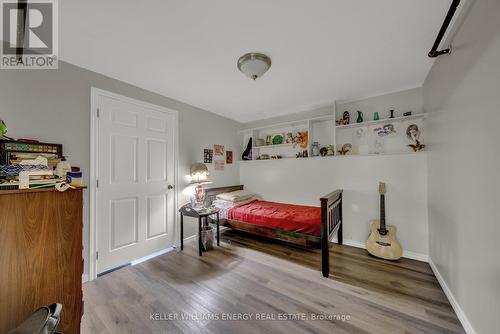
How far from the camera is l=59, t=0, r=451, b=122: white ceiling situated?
131cm

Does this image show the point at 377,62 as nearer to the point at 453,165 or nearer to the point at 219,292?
the point at 453,165

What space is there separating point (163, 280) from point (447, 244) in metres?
2.84

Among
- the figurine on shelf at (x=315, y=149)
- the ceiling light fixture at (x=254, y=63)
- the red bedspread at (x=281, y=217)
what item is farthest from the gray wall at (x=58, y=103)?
the figurine on shelf at (x=315, y=149)

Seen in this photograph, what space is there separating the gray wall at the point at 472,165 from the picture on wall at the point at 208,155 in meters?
3.07

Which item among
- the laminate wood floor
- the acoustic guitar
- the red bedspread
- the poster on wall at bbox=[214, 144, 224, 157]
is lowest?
the laminate wood floor

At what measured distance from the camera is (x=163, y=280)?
2.02 metres

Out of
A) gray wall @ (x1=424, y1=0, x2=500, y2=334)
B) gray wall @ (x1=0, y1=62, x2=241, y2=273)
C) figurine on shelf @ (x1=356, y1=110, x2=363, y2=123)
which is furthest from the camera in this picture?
figurine on shelf @ (x1=356, y1=110, x2=363, y2=123)

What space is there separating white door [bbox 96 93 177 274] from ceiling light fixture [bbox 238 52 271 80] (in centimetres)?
149

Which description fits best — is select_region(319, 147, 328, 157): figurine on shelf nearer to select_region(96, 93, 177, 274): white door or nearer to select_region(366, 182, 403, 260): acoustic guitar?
select_region(366, 182, 403, 260): acoustic guitar

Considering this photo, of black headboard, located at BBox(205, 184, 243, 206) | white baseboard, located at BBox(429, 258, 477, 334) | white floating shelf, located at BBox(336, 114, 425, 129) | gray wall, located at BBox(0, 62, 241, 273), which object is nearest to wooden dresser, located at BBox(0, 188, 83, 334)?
gray wall, located at BBox(0, 62, 241, 273)

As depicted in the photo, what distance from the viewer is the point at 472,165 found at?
49.9 inches

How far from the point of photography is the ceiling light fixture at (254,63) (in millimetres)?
1817

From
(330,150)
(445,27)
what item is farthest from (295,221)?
(445,27)

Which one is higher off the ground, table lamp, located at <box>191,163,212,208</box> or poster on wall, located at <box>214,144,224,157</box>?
poster on wall, located at <box>214,144,224,157</box>
